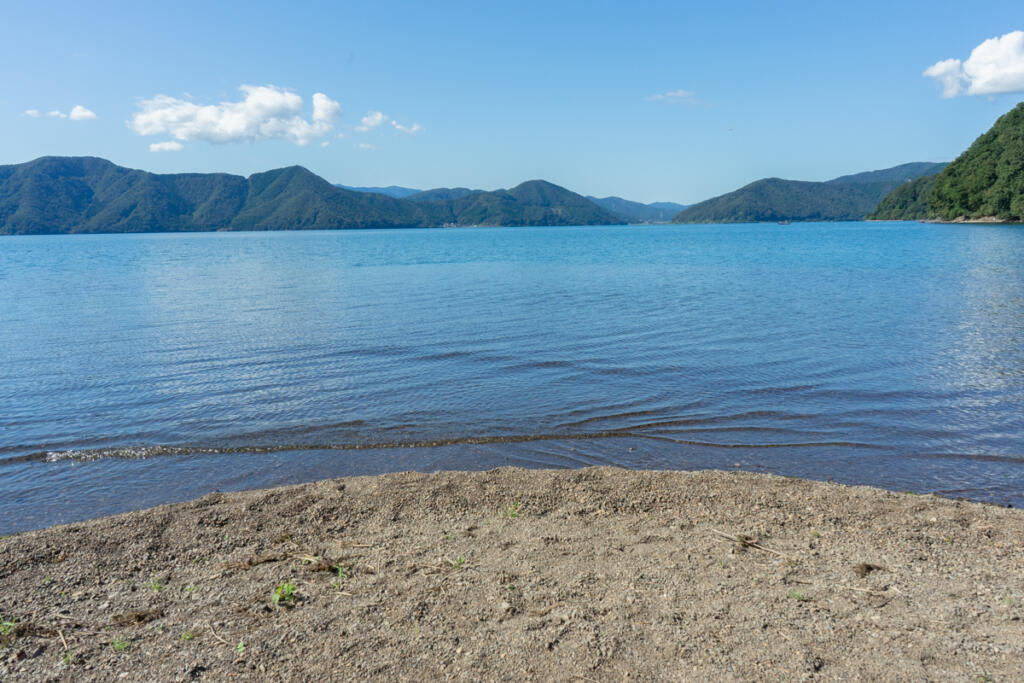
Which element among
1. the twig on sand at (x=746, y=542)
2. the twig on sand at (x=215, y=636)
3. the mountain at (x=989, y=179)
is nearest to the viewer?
the twig on sand at (x=215, y=636)

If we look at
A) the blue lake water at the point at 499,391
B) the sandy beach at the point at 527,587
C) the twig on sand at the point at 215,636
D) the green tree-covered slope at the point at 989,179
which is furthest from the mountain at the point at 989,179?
the twig on sand at the point at 215,636

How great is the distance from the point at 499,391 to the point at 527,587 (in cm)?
932

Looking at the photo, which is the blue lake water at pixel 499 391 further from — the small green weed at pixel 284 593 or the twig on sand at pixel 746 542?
the small green weed at pixel 284 593

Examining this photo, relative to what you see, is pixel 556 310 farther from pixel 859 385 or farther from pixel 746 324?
pixel 859 385

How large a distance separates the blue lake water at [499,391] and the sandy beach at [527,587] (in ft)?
8.14

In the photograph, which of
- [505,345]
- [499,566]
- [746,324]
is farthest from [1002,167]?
[499,566]

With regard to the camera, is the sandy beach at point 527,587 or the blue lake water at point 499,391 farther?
the blue lake water at point 499,391

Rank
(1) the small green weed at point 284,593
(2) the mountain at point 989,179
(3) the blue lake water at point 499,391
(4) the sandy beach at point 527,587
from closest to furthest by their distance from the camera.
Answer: (4) the sandy beach at point 527,587, (1) the small green weed at point 284,593, (3) the blue lake water at point 499,391, (2) the mountain at point 989,179

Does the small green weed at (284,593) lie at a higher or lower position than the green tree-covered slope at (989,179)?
lower

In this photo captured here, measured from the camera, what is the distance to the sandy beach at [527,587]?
4.82m

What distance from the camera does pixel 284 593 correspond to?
5.89m

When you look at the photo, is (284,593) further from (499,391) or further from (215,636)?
(499,391)

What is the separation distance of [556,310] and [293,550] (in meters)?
22.5

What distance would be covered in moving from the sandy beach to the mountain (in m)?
145
